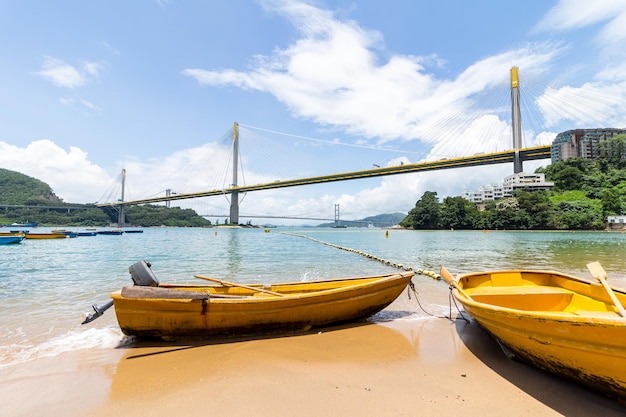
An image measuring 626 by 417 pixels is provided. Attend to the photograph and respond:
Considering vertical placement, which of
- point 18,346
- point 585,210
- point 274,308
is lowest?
point 18,346

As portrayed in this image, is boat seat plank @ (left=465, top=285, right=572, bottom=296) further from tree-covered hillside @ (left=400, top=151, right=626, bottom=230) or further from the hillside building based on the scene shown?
the hillside building

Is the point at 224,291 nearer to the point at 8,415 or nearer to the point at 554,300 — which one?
the point at 8,415

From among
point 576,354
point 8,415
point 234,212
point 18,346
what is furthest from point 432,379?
point 234,212

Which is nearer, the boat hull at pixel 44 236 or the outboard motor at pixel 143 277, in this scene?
the outboard motor at pixel 143 277

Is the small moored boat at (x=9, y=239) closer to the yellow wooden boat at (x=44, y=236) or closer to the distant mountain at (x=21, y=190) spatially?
the yellow wooden boat at (x=44, y=236)

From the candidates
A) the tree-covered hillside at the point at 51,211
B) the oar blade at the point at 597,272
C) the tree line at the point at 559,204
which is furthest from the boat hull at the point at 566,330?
the tree-covered hillside at the point at 51,211

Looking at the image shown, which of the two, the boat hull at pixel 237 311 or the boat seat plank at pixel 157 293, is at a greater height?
the boat seat plank at pixel 157 293

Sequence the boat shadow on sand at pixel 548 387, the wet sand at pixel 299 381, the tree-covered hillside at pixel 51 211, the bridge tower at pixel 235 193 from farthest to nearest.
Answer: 1. the tree-covered hillside at pixel 51 211
2. the bridge tower at pixel 235 193
3. the wet sand at pixel 299 381
4. the boat shadow on sand at pixel 548 387
